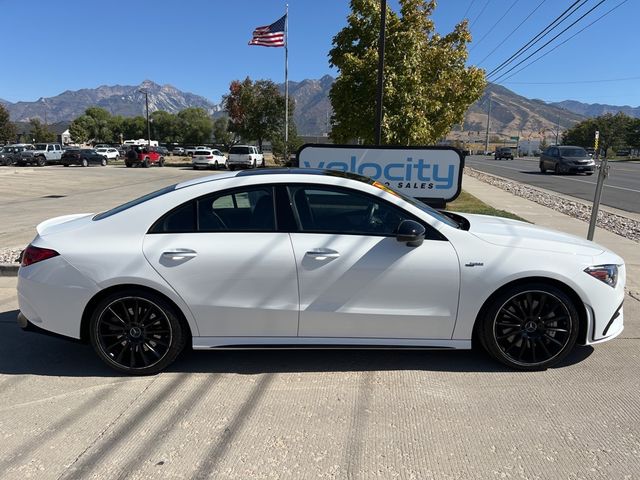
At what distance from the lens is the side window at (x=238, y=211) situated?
3777 mm

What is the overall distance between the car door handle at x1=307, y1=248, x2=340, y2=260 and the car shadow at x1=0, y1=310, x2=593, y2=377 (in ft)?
3.11

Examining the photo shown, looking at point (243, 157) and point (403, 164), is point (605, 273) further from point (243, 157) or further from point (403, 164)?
point (243, 157)

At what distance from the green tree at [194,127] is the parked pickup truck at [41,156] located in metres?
52.3

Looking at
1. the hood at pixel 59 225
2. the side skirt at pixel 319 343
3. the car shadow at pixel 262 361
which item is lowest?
the car shadow at pixel 262 361

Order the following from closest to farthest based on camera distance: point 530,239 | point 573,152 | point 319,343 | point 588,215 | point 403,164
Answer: point 319,343 < point 530,239 < point 403,164 < point 588,215 < point 573,152

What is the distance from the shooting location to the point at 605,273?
3746 millimetres

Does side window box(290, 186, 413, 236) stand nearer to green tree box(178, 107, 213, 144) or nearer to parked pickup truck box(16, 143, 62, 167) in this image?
parked pickup truck box(16, 143, 62, 167)

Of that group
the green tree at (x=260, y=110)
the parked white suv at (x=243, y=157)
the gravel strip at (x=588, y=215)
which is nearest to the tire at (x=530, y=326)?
the gravel strip at (x=588, y=215)

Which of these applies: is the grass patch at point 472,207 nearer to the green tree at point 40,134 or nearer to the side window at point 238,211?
the side window at point 238,211

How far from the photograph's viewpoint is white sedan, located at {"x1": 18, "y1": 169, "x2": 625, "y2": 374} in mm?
3641

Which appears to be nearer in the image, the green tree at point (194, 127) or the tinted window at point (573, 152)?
the tinted window at point (573, 152)

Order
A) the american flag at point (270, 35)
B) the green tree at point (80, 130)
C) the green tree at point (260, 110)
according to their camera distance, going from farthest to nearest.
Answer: the green tree at point (80, 130) < the green tree at point (260, 110) < the american flag at point (270, 35)

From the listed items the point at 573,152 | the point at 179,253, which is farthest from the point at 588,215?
the point at 573,152

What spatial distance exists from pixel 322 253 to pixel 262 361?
3.65 ft
